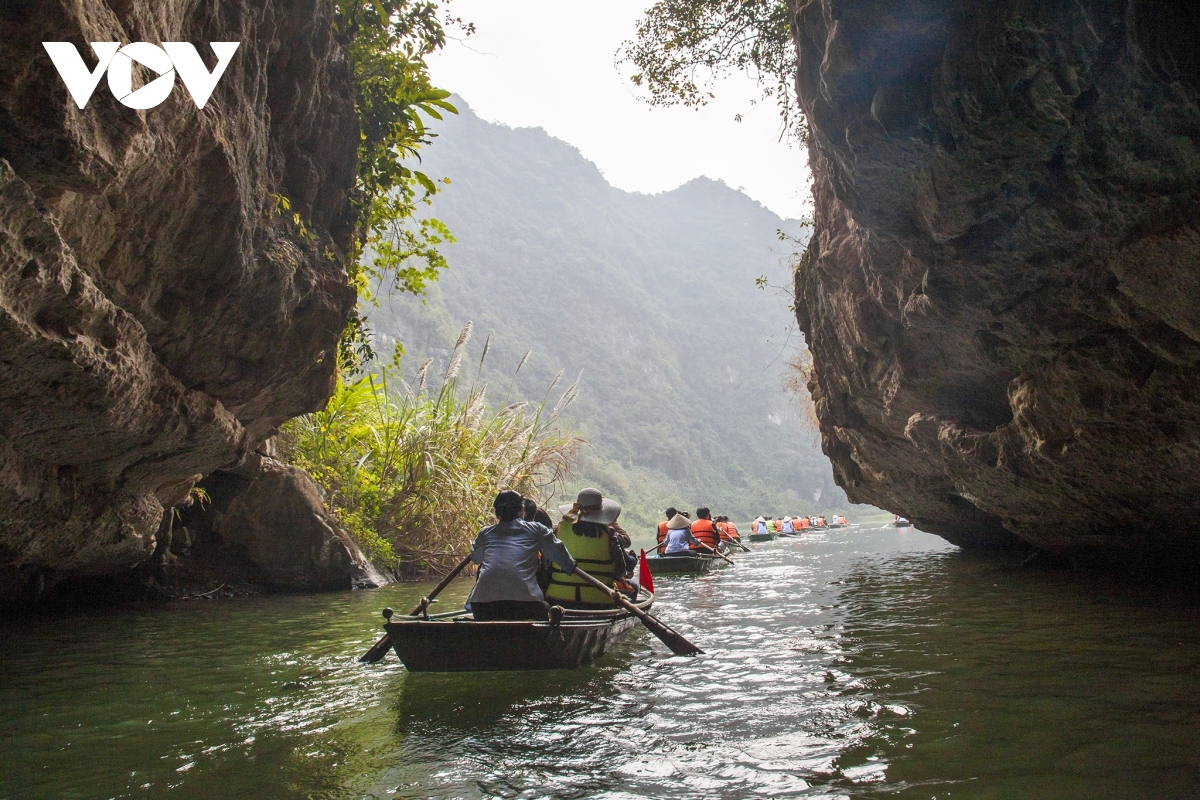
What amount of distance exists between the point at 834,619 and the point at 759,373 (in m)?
85.0

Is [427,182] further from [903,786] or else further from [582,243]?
[582,243]

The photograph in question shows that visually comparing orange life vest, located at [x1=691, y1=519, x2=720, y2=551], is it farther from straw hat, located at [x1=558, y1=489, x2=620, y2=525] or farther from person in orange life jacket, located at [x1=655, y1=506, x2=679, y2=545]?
straw hat, located at [x1=558, y1=489, x2=620, y2=525]

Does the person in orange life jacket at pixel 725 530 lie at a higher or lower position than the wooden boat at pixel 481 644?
higher

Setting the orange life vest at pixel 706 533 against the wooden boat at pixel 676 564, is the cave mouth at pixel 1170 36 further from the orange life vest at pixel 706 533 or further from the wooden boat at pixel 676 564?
the orange life vest at pixel 706 533

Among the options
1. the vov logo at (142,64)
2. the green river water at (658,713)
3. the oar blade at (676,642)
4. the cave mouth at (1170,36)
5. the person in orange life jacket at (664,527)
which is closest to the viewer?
the green river water at (658,713)

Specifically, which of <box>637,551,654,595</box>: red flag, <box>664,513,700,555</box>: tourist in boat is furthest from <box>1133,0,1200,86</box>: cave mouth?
<box>664,513,700,555</box>: tourist in boat

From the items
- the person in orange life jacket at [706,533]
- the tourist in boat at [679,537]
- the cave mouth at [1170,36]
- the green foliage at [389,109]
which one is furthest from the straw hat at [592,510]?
the person in orange life jacket at [706,533]

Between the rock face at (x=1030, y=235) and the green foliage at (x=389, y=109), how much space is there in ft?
14.1

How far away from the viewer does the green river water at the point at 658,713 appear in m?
3.37

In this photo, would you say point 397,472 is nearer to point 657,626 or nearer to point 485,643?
point 657,626

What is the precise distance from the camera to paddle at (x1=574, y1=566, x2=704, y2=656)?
6.02 meters

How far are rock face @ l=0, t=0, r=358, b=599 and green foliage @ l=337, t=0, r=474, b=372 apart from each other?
0.44 m

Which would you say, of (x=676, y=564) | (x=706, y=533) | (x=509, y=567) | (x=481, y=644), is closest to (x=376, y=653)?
(x=481, y=644)

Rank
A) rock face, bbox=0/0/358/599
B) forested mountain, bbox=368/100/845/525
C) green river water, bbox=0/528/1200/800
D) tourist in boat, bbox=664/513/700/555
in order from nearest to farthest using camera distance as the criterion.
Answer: green river water, bbox=0/528/1200/800, rock face, bbox=0/0/358/599, tourist in boat, bbox=664/513/700/555, forested mountain, bbox=368/100/845/525
